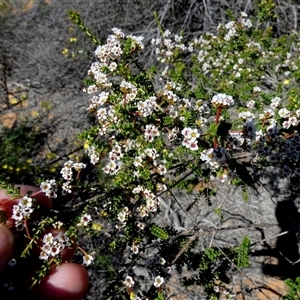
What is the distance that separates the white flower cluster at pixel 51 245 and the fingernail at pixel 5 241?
143 mm

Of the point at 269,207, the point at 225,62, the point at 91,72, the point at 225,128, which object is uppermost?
the point at 91,72

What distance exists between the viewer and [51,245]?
173 centimetres

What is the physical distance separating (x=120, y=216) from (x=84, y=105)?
3.83 m

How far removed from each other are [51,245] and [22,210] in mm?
208

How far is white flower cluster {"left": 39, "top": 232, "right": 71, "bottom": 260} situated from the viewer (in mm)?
1723

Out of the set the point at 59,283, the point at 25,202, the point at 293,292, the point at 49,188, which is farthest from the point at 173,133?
the point at 293,292

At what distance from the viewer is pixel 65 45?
20.9 ft

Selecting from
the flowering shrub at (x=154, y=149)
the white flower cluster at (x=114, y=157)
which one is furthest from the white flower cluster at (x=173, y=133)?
the white flower cluster at (x=114, y=157)

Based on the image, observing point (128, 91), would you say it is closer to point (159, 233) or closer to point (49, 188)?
point (49, 188)

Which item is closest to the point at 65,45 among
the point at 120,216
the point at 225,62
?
the point at 225,62

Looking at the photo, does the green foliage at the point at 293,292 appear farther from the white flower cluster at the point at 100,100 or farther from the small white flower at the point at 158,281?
the white flower cluster at the point at 100,100

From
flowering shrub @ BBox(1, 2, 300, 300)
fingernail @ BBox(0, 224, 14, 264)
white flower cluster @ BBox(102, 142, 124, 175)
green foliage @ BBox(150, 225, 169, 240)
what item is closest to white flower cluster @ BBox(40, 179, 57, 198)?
flowering shrub @ BBox(1, 2, 300, 300)

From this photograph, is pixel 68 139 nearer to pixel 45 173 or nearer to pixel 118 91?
pixel 45 173

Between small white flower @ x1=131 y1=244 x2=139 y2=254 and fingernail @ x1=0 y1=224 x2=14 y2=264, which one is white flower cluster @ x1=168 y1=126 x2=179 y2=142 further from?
fingernail @ x1=0 y1=224 x2=14 y2=264
